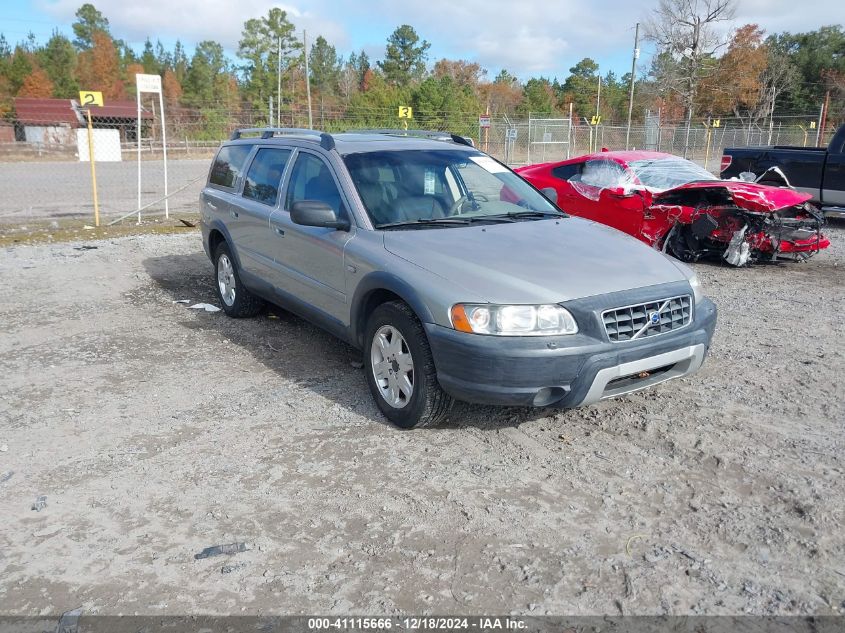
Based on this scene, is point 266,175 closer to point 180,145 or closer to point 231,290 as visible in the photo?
point 231,290

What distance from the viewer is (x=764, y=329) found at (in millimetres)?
6289

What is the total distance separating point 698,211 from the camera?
8688 millimetres

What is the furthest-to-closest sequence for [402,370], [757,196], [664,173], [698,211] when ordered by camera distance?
1. [664,173]
2. [698,211]
3. [757,196]
4. [402,370]

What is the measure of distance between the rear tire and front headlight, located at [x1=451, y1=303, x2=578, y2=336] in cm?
339

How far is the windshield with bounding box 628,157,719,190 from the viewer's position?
9.46 m

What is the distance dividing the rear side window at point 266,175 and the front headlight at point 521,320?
8.67 feet

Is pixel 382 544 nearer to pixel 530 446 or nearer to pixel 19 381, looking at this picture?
pixel 530 446

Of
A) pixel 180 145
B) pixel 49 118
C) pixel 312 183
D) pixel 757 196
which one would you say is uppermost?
pixel 49 118

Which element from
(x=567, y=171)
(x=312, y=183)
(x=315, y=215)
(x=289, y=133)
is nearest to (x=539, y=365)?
(x=315, y=215)

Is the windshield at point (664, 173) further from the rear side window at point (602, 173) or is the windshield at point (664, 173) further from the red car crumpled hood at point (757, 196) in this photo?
the red car crumpled hood at point (757, 196)

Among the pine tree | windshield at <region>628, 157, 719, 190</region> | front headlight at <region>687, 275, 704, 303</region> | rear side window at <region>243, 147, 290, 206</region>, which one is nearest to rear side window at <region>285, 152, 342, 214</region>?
rear side window at <region>243, 147, 290, 206</region>

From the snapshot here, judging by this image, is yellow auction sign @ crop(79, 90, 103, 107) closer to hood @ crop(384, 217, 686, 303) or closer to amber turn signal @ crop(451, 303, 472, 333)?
hood @ crop(384, 217, 686, 303)

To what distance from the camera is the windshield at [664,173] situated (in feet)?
31.0

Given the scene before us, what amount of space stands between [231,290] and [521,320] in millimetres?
3924
